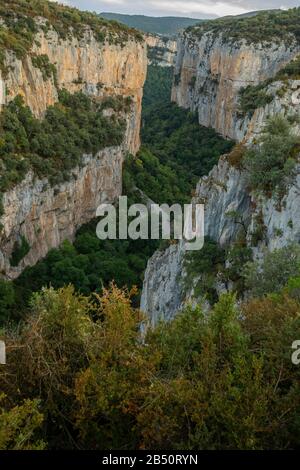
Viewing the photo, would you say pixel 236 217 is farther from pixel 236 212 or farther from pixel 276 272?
pixel 276 272

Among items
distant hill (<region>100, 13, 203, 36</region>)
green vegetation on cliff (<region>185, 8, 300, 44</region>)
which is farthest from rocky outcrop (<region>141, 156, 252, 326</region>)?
distant hill (<region>100, 13, 203, 36</region>)

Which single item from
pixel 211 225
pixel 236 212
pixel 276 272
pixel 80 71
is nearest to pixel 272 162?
pixel 236 212

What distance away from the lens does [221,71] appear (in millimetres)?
61125

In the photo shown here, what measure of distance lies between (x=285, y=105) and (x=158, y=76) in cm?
8380

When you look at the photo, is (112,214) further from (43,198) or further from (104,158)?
(43,198)

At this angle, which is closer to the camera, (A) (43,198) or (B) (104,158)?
(A) (43,198)

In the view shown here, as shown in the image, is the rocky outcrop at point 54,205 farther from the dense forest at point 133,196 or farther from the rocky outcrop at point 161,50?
the rocky outcrop at point 161,50

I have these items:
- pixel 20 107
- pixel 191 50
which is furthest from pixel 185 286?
pixel 191 50

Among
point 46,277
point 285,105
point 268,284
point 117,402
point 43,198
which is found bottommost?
point 46,277

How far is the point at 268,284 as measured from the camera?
12.5m

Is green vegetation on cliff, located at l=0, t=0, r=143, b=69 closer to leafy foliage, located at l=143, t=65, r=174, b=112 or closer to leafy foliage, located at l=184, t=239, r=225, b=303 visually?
leafy foliage, located at l=184, t=239, r=225, b=303

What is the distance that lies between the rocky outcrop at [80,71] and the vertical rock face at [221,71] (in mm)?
10808

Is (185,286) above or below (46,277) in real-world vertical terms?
above

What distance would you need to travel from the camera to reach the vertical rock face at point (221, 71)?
2181 inches
